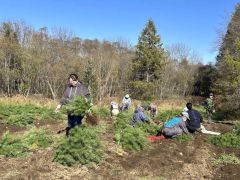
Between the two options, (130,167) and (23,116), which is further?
(23,116)

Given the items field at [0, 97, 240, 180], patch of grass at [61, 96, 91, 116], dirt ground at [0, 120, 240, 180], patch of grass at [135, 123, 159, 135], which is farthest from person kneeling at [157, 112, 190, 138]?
patch of grass at [61, 96, 91, 116]

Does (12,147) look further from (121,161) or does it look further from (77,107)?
(121,161)

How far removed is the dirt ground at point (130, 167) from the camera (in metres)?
7.26

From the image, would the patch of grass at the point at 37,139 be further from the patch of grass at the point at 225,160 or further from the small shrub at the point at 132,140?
the patch of grass at the point at 225,160

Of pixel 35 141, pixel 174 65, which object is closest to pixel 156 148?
pixel 35 141

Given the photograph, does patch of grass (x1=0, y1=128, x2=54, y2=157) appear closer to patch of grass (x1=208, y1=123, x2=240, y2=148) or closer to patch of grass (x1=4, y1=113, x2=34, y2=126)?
patch of grass (x1=4, y1=113, x2=34, y2=126)

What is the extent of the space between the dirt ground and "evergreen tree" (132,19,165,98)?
4197 centimetres

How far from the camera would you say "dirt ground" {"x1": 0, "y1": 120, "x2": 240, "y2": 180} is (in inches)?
286

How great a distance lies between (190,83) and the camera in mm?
61375

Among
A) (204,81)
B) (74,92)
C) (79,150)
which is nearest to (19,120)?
(74,92)

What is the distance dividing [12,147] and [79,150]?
161cm

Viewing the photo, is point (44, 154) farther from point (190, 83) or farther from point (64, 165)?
point (190, 83)

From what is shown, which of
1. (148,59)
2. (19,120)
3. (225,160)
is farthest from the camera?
(148,59)

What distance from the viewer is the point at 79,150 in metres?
7.83
